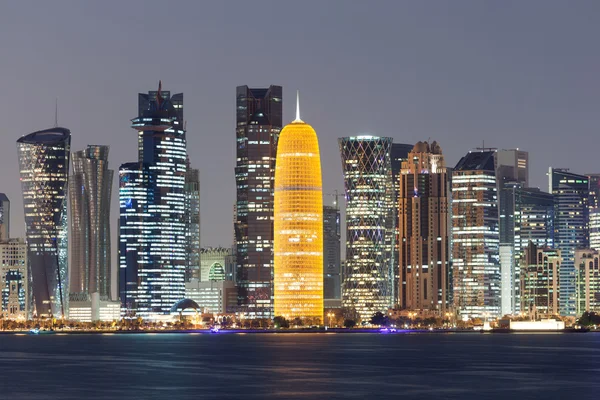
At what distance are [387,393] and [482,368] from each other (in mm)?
47958

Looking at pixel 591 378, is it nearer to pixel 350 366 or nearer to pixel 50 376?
pixel 350 366

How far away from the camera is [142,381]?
15838 centimetres

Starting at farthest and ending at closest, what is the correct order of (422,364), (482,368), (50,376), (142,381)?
(422,364), (482,368), (50,376), (142,381)

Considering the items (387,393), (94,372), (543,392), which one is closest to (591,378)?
(543,392)

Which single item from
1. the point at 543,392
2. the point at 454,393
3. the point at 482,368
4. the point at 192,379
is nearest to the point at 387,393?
the point at 454,393

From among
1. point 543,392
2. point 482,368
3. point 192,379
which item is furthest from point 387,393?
point 482,368

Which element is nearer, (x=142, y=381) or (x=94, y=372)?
(x=142, y=381)

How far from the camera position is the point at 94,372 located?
17950 cm

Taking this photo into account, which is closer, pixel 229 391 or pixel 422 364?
pixel 229 391

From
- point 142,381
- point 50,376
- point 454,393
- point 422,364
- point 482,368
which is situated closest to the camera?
point 454,393

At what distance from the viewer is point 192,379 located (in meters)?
161

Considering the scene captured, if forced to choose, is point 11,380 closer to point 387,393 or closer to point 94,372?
point 94,372

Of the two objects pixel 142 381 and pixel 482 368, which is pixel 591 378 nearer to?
pixel 482 368

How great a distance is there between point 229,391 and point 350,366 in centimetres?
5001
